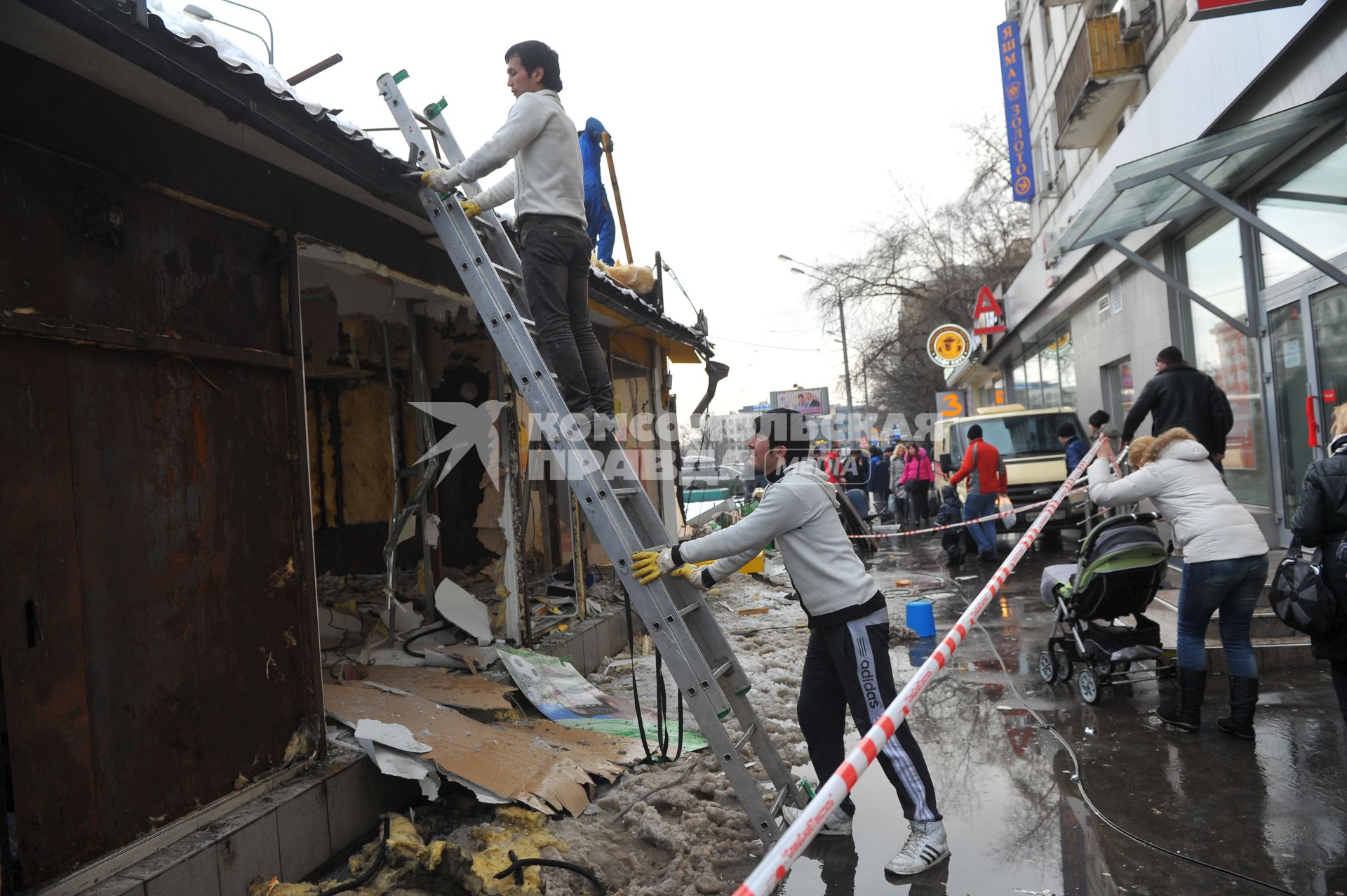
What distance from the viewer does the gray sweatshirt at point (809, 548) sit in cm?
376

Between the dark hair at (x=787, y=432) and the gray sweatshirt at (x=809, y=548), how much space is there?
21 cm

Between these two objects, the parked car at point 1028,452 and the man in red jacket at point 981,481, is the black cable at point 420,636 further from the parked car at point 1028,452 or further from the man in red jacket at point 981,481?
the parked car at point 1028,452

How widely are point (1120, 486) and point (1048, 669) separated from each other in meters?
1.75

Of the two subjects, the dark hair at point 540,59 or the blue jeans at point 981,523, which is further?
the blue jeans at point 981,523

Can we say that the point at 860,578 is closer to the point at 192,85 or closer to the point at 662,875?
the point at 662,875

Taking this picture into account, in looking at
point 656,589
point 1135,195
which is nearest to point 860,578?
point 656,589

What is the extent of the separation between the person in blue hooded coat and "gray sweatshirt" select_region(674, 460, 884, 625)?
4.94m

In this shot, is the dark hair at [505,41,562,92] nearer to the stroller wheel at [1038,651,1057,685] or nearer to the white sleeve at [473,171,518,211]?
the white sleeve at [473,171,518,211]

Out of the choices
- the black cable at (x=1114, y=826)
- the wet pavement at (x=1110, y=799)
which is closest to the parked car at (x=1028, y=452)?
the wet pavement at (x=1110, y=799)

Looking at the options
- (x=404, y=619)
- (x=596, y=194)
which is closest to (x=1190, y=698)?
(x=404, y=619)

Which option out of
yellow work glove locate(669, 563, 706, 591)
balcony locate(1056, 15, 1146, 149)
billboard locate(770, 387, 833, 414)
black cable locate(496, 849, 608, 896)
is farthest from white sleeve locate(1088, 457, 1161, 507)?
billboard locate(770, 387, 833, 414)

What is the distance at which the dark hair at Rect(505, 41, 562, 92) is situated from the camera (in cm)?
439

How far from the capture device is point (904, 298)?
33.8 m

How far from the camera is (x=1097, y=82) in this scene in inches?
602
